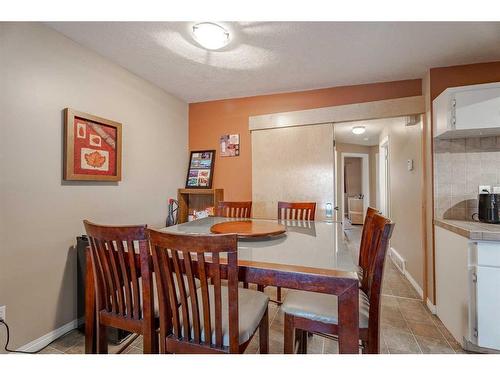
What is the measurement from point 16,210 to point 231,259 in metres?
1.58

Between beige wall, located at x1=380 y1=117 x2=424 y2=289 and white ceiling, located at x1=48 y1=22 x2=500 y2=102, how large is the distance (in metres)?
0.74

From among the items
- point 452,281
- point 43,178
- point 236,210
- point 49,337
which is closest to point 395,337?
point 452,281

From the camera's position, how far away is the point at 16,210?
149cm

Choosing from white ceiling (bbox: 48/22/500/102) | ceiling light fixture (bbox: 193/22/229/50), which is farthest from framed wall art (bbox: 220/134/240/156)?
ceiling light fixture (bbox: 193/22/229/50)

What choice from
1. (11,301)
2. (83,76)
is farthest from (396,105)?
(11,301)

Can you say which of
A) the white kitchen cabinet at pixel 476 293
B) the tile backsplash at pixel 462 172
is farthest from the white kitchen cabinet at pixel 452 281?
the tile backsplash at pixel 462 172

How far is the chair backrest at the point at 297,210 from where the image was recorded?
226 cm

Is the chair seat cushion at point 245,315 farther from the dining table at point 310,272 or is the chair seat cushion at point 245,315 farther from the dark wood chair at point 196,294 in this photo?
the dining table at point 310,272

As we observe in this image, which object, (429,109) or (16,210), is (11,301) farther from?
(429,109)

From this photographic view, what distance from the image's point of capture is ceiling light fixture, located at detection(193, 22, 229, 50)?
63.7 inches

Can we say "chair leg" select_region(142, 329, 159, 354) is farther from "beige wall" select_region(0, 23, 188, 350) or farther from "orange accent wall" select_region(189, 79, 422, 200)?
"orange accent wall" select_region(189, 79, 422, 200)

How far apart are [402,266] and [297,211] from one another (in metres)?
1.92

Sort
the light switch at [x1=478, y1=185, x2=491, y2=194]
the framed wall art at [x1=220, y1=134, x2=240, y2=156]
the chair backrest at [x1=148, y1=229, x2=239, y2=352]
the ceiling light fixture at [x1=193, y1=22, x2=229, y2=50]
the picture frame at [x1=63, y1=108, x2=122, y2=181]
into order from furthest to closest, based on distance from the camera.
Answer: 1. the framed wall art at [x1=220, y1=134, x2=240, y2=156]
2. the light switch at [x1=478, y1=185, x2=491, y2=194]
3. the picture frame at [x1=63, y1=108, x2=122, y2=181]
4. the ceiling light fixture at [x1=193, y1=22, x2=229, y2=50]
5. the chair backrest at [x1=148, y1=229, x2=239, y2=352]

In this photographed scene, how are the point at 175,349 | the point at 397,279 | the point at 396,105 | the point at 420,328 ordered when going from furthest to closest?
the point at 397,279
the point at 396,105
the point at 420,328
the point at 175,349
